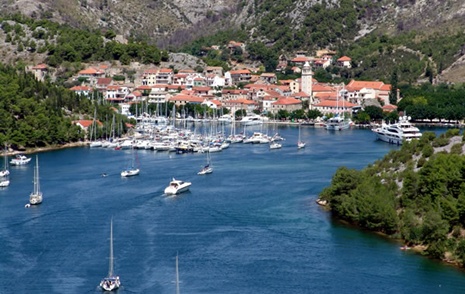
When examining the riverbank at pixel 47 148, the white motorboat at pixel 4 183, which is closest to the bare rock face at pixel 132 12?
the riverbank at pixel 47 148

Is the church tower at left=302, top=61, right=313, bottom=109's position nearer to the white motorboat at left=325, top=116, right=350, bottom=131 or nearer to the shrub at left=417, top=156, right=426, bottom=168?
the white motorboat at left=325, top=116, right=350, bottom=131

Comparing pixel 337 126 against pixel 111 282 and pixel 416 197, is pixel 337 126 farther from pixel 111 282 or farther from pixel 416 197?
pixel 111 282

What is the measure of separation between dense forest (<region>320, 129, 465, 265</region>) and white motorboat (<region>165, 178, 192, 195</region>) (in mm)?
5776

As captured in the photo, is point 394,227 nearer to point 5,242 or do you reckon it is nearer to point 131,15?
point 5,242

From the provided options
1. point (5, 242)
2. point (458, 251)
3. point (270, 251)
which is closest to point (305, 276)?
point (270, 251)

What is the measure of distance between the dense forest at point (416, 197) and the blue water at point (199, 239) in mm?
585

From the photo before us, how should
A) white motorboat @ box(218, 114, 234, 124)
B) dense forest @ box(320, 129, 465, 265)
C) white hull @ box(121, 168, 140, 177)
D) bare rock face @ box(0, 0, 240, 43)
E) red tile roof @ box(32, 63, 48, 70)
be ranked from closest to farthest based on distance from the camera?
1. dense forest @ box(320, 129, 465, 265)
2. white hull @ box(121, 168, 140, 177)
3. white motorboat @ box(218, 114, 234, 124)
4. red tile roof @ box(32, 63, 48, 70)
5. bare rock face @ box(0, 0, 240, 43)

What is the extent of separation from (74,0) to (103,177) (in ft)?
227

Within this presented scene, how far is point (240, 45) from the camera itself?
90625mm

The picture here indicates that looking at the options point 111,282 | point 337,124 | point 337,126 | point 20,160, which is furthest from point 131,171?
point 337,124

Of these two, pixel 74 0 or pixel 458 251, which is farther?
pixel 74 0

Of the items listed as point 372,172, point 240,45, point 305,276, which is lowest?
point 305,276

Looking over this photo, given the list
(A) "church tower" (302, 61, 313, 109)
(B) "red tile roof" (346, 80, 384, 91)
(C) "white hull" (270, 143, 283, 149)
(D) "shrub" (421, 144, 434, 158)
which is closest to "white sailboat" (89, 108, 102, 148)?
(C) "white hull" (270, 143, 283, 149)

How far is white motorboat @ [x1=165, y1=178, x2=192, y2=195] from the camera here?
36.0 meters
